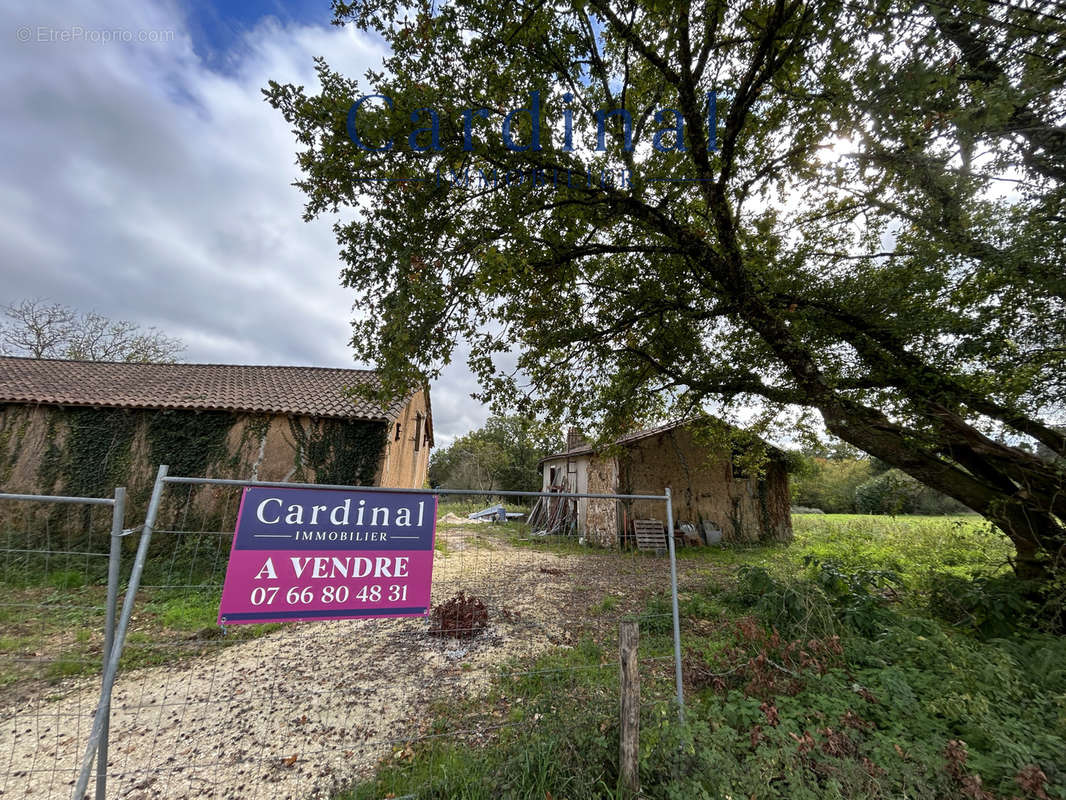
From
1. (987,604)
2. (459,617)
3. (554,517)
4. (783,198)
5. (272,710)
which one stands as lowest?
(272,710)

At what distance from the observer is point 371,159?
5.30m

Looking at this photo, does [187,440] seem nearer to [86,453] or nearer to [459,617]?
[86,453]

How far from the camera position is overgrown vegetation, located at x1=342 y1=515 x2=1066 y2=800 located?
249cm

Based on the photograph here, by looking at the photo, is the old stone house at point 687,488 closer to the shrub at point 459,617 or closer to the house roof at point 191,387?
the house roof at point 191,387

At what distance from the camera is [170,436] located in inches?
387

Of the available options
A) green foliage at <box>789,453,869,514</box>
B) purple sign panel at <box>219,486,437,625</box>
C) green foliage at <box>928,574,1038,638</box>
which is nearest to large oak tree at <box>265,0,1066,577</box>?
green foliage at <box>928,574,1038,638</box>

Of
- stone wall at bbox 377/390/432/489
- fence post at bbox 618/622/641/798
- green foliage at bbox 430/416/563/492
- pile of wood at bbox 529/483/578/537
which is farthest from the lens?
green foliage at bbox 430/416/563/492

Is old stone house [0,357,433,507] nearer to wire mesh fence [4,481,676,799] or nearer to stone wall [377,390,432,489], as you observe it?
stone wall [377,390,432,489]

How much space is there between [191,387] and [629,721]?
43.8 feet

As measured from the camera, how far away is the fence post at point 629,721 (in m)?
2.40

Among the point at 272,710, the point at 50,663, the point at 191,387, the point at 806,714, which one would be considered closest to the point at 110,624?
the point at 272,710

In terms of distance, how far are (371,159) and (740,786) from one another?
23.0 ft

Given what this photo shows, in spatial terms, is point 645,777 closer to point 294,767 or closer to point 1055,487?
point 294,767

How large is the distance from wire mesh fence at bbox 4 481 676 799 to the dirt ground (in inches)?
0.6
